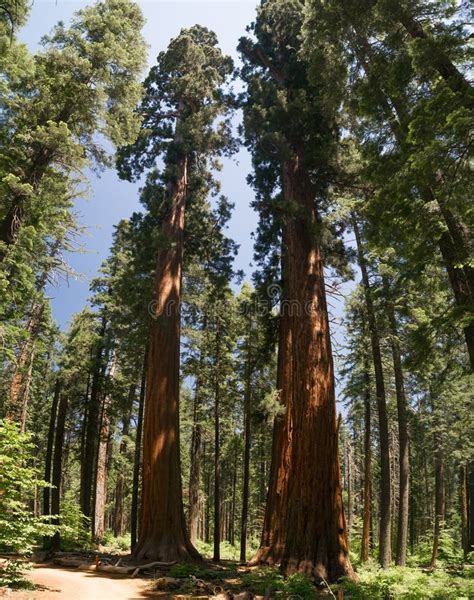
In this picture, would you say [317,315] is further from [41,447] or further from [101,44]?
[41,447]

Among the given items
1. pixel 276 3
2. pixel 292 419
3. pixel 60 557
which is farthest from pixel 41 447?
pixel 276 3

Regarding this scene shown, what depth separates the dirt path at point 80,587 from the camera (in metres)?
7.12

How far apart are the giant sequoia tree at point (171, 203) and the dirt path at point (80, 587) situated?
5.88 ft

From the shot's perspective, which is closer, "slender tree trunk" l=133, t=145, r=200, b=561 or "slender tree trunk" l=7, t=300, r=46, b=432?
"slender tree trunk" l=133, t=145, r=200, b=561

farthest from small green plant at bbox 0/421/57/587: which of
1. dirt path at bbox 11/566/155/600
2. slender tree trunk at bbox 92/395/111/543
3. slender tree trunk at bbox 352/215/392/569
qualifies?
slender tree trunk at bbox 92/395/111/543

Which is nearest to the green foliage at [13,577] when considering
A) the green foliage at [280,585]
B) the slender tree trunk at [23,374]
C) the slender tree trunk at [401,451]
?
the green foliage at [280,585]

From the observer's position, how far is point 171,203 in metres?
14.8

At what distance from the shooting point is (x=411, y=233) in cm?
750

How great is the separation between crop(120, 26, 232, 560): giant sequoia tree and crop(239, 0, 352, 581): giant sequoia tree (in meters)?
2.19

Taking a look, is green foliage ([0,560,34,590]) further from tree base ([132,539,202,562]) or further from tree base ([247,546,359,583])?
tree base ([132,539,202,562])

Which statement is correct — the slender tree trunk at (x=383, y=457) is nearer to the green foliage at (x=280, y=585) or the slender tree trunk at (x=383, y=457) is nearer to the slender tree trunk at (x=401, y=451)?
the slender tree trunk at (x=401, y=451)

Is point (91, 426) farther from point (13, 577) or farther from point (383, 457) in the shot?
point (13, 577)

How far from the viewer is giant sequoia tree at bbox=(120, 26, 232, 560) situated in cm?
1137

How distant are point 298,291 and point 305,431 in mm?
3433
